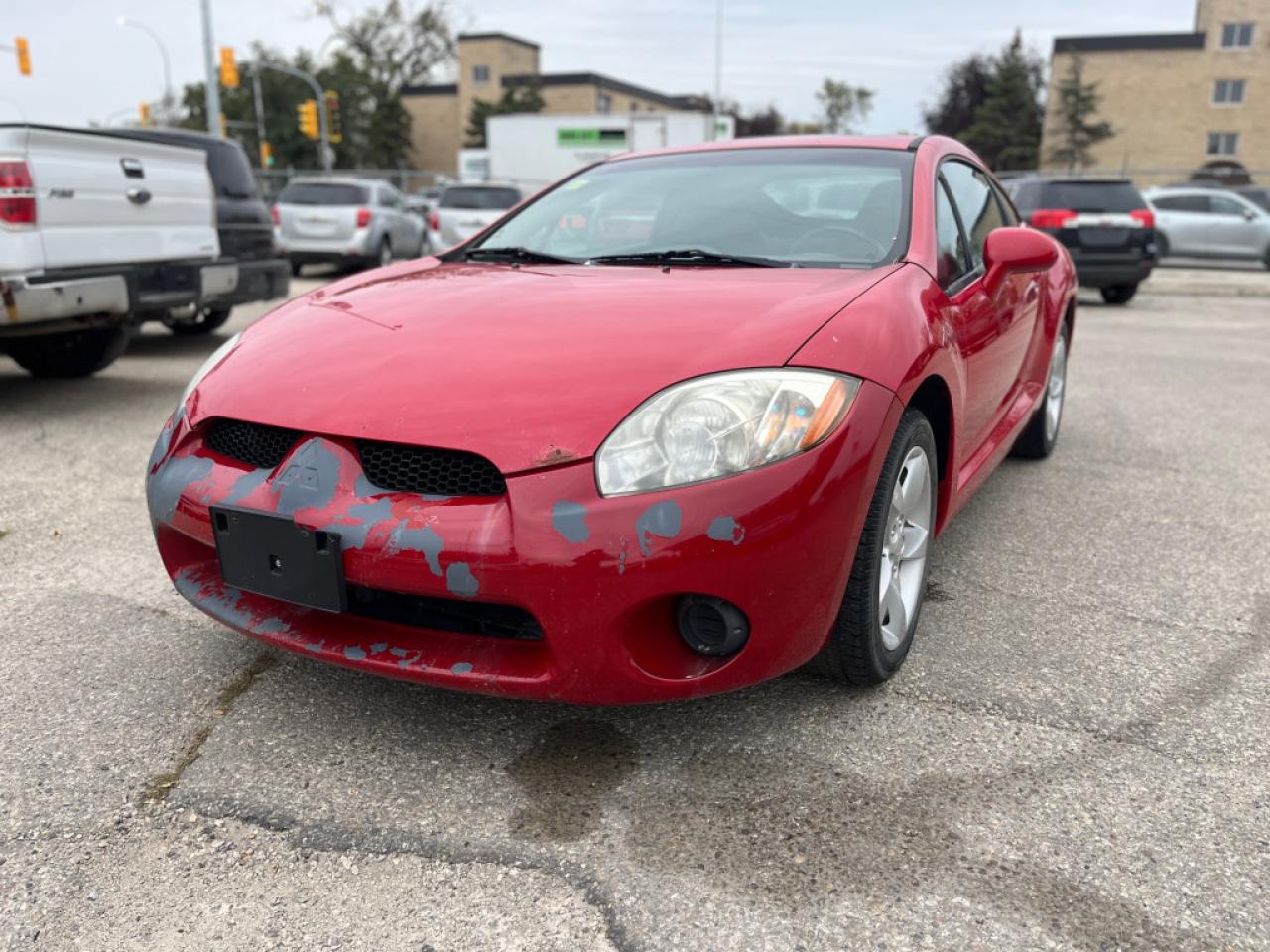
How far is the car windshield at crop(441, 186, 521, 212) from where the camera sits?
52.4ft

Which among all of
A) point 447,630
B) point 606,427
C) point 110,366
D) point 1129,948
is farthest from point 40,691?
point 110,366

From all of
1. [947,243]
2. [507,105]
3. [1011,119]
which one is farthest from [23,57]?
[1011,119]

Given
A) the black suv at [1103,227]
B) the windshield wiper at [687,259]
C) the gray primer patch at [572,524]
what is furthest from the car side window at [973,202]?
the black suv at [1103,227]

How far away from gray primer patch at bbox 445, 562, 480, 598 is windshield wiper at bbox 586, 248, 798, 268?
132cm

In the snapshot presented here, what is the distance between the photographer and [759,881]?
181 centimetres

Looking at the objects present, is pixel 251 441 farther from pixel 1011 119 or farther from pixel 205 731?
pixel 1011 119

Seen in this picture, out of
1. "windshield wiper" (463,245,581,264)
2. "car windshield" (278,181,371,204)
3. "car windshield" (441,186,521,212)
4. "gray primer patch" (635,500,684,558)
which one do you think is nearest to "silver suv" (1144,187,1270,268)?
"car windshield" (441,186,521,212)

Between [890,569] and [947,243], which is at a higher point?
[947,243]

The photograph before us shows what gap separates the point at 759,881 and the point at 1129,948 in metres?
0.60

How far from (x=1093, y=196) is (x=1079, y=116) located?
42.0 metres

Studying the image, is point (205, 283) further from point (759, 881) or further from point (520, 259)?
point (759, 881)

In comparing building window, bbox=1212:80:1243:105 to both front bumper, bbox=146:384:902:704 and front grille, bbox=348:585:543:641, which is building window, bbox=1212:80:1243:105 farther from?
front grille, bbox=348:585:543:641

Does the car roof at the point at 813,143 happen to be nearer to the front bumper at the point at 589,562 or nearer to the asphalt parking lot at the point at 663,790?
the asphalt parking lot at the point at 663,790

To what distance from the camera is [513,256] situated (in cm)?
322
